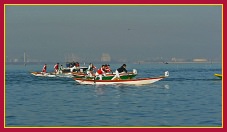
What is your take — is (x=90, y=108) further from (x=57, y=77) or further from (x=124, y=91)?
(x=57, y=77)

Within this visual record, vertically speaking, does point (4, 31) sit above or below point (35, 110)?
above

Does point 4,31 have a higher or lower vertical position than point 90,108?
higher

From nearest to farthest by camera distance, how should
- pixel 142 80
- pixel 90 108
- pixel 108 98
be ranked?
1. pixel 90 108
2. pixel 108 98
3. pixel 142 80

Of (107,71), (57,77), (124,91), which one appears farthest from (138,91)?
(57,77)

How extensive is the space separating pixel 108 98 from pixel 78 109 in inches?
293

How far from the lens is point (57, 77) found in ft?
232

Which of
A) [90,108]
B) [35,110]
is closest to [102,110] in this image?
[90,108]

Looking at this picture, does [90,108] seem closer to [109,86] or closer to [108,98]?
[108,98]

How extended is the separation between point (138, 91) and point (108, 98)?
665 centimetres

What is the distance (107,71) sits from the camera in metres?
50.5

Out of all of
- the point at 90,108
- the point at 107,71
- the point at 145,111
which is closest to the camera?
the point at 145,111

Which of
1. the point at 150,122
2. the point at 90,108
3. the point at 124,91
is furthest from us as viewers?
the point at 124,91

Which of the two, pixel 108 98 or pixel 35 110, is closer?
pixel 35 110

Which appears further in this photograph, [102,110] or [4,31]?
[102,110]
